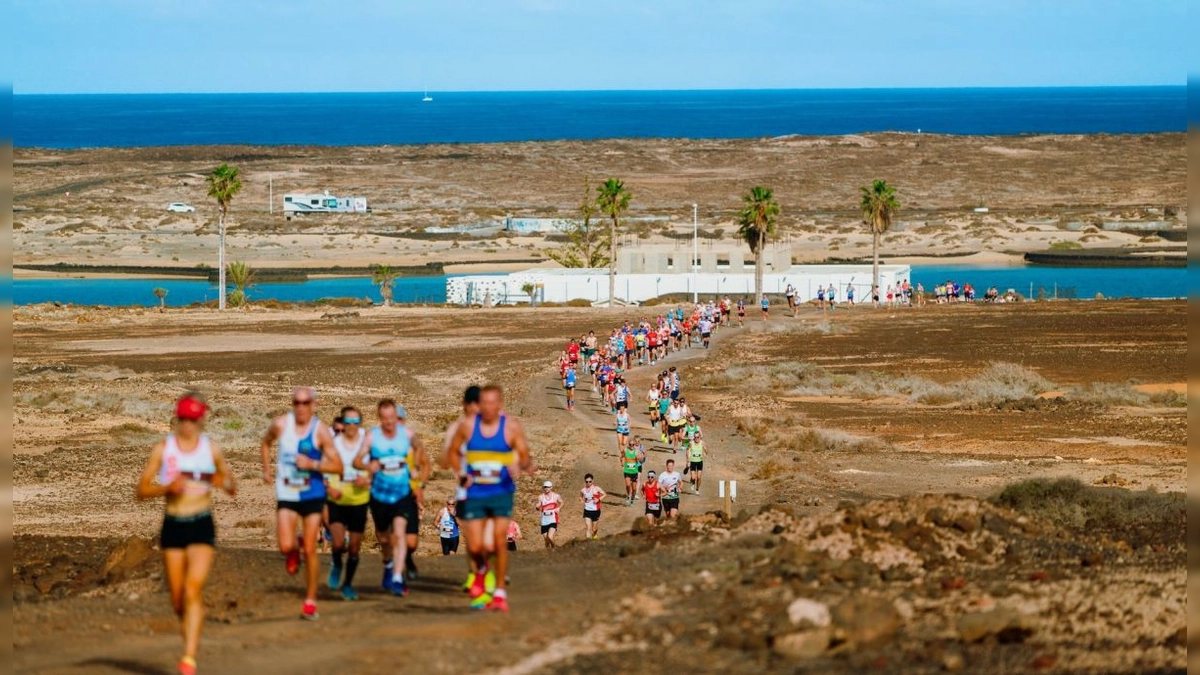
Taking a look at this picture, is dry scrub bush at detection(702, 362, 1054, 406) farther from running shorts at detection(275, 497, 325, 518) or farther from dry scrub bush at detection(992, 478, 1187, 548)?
running shorts at detection(275, 497, 325, 518)

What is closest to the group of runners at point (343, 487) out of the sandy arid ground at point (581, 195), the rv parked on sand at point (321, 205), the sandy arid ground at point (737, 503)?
the sandy arid ground at point (737, 503)

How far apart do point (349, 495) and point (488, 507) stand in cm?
146

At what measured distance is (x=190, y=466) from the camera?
10.9m

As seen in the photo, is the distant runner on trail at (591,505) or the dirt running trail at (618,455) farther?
the dirt running trail at (618,455)

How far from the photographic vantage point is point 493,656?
11250 millimetres

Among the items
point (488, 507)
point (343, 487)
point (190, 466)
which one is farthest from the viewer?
point (343, 487)

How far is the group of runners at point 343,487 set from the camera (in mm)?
10945

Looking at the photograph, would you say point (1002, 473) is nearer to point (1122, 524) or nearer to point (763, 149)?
point (1122, 524)

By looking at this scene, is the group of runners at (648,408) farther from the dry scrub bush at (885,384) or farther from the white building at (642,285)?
the white building at (642,285)

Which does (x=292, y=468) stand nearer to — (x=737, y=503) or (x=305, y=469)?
(x=305, y=469)

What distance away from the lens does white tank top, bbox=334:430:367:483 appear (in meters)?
13.2

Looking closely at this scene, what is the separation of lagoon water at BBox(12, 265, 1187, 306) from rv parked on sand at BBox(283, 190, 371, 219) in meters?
38.3

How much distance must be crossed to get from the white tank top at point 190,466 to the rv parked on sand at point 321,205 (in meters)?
120

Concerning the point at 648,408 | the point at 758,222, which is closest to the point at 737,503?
the point at 648,408
